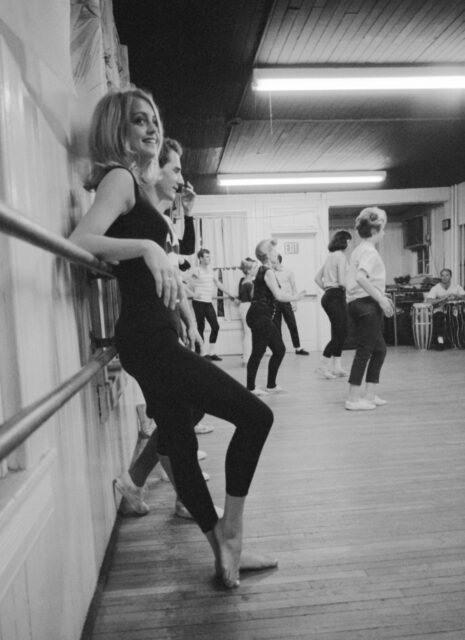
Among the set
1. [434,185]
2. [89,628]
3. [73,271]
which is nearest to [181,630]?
[89,628]

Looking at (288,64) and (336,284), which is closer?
(288,64)

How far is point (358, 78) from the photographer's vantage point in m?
4.25

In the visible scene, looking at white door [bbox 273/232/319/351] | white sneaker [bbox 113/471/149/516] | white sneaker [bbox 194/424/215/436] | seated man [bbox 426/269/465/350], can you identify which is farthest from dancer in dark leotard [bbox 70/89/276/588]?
white door [bbox 273/232/319/351]

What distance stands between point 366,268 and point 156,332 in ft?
8.31

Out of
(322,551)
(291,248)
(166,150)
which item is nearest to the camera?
(322,551)

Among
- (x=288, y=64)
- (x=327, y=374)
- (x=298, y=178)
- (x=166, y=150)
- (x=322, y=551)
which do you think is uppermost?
(x=288, y=64)

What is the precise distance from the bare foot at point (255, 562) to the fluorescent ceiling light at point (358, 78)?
3.91 meters

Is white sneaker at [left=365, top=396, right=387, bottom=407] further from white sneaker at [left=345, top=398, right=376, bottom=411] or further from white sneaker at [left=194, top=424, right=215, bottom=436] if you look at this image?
white sneaker at [left=194, top=424, right=215, bottom=436]

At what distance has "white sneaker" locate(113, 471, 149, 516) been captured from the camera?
1.94m

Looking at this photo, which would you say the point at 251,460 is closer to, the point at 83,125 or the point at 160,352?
the point at 160,352

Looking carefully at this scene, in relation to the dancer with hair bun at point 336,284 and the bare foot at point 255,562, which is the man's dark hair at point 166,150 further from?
the dancer with hair bun at point 336,284

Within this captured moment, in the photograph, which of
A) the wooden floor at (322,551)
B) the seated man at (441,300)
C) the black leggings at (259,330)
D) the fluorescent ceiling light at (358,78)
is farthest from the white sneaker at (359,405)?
the seated man at (441,300)

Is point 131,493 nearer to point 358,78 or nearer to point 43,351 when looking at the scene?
point 43,351

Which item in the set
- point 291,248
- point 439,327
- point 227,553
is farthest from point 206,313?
point 227,553
